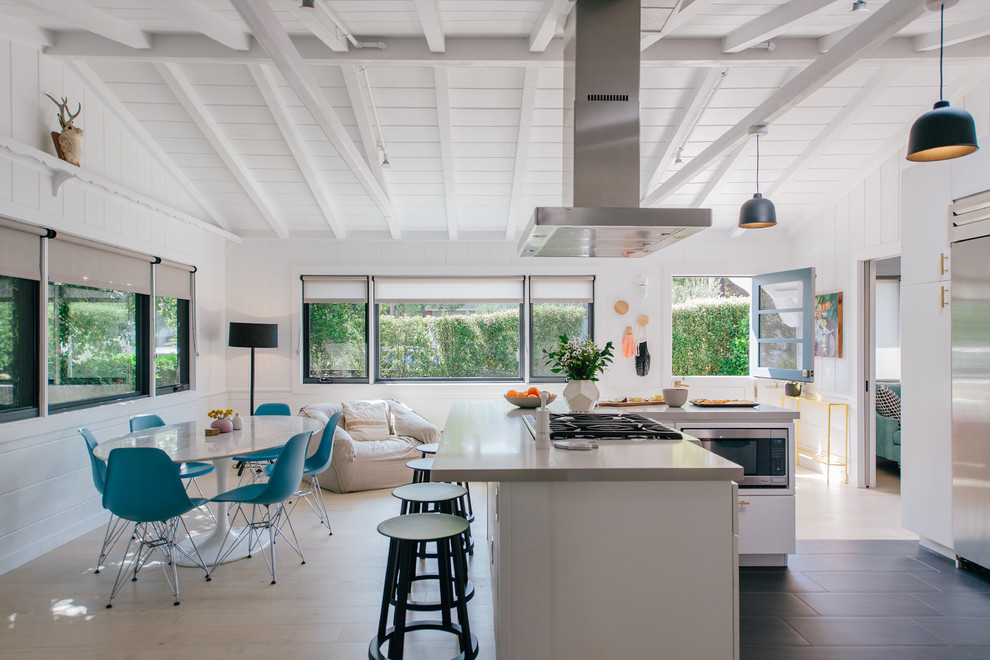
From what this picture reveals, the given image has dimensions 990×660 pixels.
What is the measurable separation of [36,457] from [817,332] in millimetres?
6647

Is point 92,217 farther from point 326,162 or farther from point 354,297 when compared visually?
point 354,297

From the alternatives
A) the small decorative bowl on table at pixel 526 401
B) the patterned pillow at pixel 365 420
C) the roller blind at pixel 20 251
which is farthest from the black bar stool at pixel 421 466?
the roller blind at pixel 20 251

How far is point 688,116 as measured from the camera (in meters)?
4.70

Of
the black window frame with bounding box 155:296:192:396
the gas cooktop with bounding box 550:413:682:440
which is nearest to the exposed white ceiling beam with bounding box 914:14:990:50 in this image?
the gas cooktop with bounding box 550:413:682:440

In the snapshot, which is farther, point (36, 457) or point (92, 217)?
point (92, 217)

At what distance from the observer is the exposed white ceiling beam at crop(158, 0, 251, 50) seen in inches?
131

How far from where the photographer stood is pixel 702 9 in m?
3.64

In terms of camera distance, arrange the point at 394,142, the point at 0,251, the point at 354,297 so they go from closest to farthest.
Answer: the point at 0,251 < the point at 394,142 < the point at 354,297

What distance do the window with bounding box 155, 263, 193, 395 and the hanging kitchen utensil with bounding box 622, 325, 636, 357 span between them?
451 centimetres

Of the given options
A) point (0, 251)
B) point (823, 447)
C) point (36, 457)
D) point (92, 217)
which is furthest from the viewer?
point (823, 447)

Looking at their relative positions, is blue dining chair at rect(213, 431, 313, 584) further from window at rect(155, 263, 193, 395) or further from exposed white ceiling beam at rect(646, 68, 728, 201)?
exposed white ceiling beam at rect(646, 68, 728, 201)

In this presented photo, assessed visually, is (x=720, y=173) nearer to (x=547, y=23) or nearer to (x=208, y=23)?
Result: (x=547, y=23)

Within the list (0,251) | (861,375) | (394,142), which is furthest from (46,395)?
(861,375)

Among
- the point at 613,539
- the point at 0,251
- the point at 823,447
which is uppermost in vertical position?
the point at 0,251
